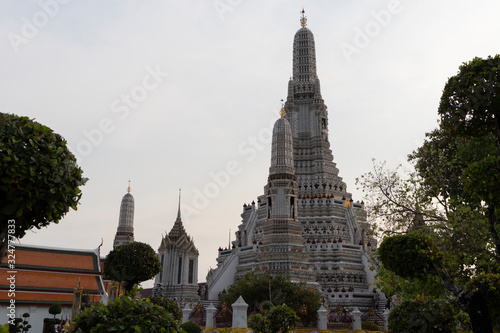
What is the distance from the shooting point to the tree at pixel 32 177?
7.28 metres

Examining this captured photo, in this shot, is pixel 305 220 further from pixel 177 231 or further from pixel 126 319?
pixel 126 319

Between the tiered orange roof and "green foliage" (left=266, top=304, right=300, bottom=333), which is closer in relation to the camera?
"green foliage" (left=266, top=304, right=300, bottom=333)

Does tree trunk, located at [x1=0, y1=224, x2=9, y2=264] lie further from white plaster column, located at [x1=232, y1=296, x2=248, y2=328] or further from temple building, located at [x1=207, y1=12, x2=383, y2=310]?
temple building, located at [x1=207, y1=12, x2=383, y2=310]

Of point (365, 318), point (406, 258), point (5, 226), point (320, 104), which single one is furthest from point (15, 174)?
point (320, 104)

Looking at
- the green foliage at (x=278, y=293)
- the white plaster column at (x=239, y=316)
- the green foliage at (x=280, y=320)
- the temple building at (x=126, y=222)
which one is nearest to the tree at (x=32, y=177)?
the green foliage at (x=280, y=320)

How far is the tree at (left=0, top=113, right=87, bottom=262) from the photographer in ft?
23.9

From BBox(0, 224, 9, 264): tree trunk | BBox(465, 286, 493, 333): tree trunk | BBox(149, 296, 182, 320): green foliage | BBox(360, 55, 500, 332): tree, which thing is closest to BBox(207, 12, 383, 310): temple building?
BBox(360, 55, 500, 332): tree

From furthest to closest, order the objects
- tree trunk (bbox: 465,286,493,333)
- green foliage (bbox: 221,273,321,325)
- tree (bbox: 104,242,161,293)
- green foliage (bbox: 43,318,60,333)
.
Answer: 1. green foliage (bbox: 221,273,321,325)
2. green foliage (bbox: 43,318,60,333)
3. tree (bbox: 104,242,161,293)
4. tree trunk (bbox: 465,286,493,333)

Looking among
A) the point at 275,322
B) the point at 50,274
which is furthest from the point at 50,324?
the point at 275,322

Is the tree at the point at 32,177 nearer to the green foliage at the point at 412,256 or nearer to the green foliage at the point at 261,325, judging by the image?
the green foliage at the point at 412,256

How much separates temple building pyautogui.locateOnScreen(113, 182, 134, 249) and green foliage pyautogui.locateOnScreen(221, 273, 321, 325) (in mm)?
22113

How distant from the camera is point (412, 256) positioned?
12.4 m

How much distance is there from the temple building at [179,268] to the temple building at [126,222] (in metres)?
7.35

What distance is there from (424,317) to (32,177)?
35.6ft
